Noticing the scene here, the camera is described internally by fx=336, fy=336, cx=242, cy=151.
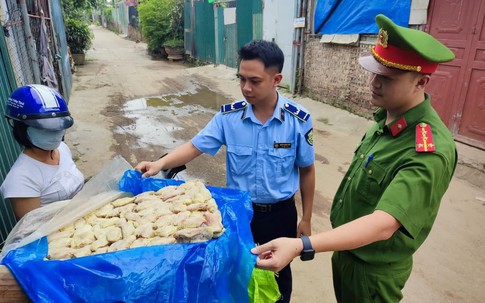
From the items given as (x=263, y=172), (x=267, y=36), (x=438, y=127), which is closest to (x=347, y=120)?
(x=267, y=36)

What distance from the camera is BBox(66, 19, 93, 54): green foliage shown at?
1330 centimetres

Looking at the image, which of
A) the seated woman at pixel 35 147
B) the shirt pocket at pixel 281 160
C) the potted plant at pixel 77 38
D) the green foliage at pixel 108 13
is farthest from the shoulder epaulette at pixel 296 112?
the green foliage at pixel 108 13

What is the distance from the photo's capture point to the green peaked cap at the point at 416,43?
1.20 m

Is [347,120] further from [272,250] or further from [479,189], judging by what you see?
[272,250]

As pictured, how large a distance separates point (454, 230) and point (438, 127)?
2.62m

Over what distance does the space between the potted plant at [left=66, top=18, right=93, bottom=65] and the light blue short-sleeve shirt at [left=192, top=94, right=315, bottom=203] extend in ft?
45.6

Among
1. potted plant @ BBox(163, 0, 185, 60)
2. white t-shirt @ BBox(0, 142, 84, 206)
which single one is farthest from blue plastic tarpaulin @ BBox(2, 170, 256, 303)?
potted plant @ BBox(163, 0, 185, 60)

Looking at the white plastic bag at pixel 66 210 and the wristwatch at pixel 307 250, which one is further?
the white plastic bag at pixel 66 210

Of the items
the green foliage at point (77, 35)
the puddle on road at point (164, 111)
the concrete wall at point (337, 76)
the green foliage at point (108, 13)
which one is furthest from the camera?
the green foliage at point (108, 13)

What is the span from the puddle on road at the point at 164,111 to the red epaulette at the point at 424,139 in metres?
4.56

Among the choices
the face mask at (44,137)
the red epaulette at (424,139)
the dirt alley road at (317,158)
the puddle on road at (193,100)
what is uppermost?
the red epaulette at (424,139)

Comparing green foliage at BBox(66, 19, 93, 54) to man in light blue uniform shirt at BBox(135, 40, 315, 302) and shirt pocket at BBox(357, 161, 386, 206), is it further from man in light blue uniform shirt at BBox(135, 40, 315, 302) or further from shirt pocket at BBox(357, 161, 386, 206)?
shirt pocket at BBox(357, 161, 386, 206)

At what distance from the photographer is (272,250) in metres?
1.16

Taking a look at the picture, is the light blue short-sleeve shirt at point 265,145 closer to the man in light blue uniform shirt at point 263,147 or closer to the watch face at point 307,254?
the man in light blue uniform shirt at point 263,147
